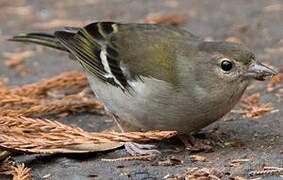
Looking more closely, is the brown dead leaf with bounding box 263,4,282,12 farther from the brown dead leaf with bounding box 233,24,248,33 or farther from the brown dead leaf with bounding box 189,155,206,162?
the brown dead leaf with bounding box 189,155,206,162

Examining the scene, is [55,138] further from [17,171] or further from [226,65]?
[226,65]

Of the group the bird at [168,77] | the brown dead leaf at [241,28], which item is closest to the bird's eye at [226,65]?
the bird at [168,77]

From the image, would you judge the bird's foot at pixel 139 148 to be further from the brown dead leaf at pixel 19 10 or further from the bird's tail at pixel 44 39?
the brown dead leaf at pixel 19 10

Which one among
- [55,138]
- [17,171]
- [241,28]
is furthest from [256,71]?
[241,28]

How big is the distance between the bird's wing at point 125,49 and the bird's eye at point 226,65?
1.39ft

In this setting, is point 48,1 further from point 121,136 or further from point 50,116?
point 121,136

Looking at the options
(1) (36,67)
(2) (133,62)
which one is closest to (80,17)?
(1) (36,67)

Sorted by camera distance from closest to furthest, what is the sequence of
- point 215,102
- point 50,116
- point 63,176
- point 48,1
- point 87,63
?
1. point 63,176
2. point 215,102
3. point 87,63
4. point 50,116
5. point 48,1

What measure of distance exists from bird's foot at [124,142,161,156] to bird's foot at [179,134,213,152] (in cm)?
27

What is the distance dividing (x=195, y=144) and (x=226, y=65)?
71cm

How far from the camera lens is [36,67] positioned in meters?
6.94

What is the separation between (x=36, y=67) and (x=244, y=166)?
396 centimetres

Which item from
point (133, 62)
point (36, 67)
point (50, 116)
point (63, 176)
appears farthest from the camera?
point (36, 67)

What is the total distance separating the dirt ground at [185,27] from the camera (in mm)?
3822
